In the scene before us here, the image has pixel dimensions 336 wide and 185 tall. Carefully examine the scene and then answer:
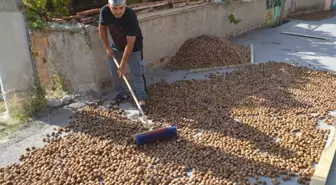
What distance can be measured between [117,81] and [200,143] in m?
1.99

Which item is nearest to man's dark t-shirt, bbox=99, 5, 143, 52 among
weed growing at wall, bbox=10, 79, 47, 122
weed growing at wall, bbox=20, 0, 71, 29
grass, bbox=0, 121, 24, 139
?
weed growing at wall, bbox=20, 0, 71, 29

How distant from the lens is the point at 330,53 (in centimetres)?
827

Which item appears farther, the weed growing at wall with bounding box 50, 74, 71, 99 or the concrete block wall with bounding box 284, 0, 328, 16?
the concrete block wall with bounding box 284, 0, 328, 16

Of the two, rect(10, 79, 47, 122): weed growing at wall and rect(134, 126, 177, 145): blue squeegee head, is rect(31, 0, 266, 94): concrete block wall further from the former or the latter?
rect(134, 126, 177, 145): blue squeegee head

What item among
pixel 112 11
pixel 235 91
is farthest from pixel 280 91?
pixel 112 11

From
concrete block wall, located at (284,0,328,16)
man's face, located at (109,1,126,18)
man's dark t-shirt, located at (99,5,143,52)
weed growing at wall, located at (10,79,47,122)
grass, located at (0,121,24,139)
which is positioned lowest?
grass, located at (0,121,24,139)

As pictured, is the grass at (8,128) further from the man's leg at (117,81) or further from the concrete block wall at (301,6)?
the concrete block wall at (301,6)

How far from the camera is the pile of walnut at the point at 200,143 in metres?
3.69

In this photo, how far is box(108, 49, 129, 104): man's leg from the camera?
526 cm

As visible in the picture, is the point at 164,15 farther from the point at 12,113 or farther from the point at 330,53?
the point at 330,53

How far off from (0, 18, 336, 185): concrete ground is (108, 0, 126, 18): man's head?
149cm

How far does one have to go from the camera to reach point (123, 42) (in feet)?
16.6

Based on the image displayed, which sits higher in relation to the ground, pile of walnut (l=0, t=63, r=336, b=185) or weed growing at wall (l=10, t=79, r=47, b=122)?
weed growing at wall (l=10, t=79, r=47, b=122)

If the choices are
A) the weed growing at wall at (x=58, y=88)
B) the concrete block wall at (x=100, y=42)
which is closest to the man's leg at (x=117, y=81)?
the concrete block wall at (x=100, y=42)
